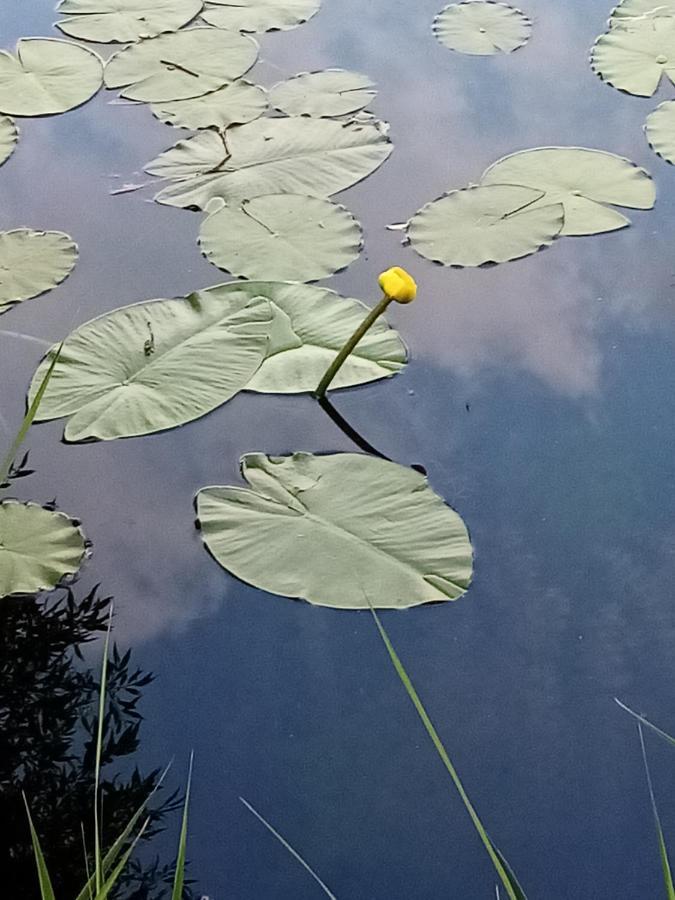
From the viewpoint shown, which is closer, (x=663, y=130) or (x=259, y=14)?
(x=663, y=130)

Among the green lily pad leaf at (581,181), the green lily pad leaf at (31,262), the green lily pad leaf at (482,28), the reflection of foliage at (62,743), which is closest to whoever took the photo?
the reflection of foliage at (62,743)

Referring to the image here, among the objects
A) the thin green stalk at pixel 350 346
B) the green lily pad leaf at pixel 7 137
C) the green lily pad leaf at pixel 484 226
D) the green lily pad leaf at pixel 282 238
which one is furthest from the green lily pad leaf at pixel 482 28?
the thin green stalk at pixel 350 346

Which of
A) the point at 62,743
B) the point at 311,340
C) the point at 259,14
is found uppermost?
the point at 259,14

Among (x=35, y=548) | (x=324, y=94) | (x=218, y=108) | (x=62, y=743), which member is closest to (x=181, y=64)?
(x=218, y=108)

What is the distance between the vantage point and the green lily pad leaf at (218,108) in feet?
6.86

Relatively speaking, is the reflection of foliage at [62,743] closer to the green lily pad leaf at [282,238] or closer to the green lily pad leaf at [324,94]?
the green lily pad leaf at [282,238]

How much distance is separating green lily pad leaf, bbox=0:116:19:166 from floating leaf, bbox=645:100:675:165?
1.19m

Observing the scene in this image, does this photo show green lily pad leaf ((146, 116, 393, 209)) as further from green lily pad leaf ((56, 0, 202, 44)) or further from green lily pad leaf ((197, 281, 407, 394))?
green lily pad leaf ((56, 0, 202, 44))

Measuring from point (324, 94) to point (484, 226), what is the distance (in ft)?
1.80

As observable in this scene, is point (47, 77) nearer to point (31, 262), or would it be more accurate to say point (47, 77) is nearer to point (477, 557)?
point (31, 262)

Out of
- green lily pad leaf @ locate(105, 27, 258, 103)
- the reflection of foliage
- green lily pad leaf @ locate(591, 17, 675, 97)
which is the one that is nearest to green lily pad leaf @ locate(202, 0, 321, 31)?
green lily pad leaf @ locate(105, 27, 258, 103)

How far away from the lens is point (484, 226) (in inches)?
70.7

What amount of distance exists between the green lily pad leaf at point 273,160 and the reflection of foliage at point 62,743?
89cm

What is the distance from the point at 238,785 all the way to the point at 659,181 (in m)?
1.31
